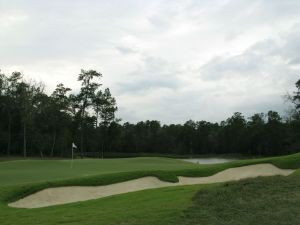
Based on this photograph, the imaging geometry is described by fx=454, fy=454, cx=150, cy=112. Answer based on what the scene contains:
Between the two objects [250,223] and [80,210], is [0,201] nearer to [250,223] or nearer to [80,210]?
[80,210]

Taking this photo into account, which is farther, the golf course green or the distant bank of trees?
the distant bank of trees

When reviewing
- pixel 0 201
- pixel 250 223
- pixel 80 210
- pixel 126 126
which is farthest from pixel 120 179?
pixel 126 126

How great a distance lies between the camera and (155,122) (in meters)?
149

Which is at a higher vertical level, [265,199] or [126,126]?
[126,126]

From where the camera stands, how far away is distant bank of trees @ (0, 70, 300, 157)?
87750mm

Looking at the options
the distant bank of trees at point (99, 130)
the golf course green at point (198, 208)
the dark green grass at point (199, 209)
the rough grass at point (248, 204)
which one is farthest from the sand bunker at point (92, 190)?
the distant bank of trees at point (99, 130)

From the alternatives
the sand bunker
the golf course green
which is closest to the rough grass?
the golf course green

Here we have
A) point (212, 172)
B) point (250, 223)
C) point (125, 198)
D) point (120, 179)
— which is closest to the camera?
point (250, 223)

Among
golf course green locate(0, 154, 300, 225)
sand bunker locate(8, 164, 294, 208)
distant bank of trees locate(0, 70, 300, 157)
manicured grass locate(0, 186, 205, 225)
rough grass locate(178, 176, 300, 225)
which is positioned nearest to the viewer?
rough grass locate(178, 176, 300, 225)

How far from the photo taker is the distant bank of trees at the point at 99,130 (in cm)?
8775

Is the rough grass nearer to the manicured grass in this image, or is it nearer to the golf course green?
the golf course green

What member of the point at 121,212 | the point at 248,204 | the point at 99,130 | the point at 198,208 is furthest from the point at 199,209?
the point at 99,130

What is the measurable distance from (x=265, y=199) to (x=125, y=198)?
4570 mm

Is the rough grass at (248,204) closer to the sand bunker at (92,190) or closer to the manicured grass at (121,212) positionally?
the manicured grass at (121,212)
